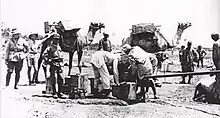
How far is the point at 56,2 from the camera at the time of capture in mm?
2807

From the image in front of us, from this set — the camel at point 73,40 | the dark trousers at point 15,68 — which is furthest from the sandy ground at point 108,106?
the camel at point 73,40

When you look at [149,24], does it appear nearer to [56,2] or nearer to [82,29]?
[82,29]

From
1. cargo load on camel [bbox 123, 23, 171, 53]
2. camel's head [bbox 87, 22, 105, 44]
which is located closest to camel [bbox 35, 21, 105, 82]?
camel's head [bbox 87, 22, 105, 44]

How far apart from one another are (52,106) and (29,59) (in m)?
0.42

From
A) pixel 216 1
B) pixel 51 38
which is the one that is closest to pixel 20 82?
pixel 51 38

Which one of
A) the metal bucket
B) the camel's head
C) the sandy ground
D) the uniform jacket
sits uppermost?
the camel's head

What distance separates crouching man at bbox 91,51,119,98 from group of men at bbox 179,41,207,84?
20.0 inches

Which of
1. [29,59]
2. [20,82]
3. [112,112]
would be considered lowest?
[112,112]

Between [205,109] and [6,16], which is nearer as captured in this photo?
[205,109]

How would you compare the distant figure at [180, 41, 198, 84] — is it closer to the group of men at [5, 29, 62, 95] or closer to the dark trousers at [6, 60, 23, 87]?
the group of men at [5, 29, 62, 95]

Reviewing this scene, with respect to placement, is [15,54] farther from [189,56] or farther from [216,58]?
[216,58]

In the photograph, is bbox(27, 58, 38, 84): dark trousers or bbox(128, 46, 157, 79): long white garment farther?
bbox(27, 58, 38, 84): dark trousers

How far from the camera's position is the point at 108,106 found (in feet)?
9.04

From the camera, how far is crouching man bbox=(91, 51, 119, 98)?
276 centimetres
